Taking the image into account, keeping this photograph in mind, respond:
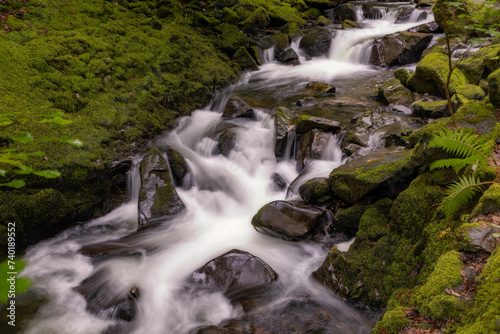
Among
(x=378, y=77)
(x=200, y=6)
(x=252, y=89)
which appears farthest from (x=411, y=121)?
(x=200, y=6)

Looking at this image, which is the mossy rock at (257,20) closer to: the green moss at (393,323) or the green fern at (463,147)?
the green fern at (463,147)

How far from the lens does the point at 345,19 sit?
18.2 m

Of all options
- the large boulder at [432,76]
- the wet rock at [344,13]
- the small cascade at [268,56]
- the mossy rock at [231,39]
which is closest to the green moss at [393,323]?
the large boulder at [432,76]

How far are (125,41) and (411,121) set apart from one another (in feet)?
28.7

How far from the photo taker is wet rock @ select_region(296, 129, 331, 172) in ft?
24.4

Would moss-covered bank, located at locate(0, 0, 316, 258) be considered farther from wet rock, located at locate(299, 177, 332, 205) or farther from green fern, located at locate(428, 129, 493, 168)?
green fern, located at locate(428, 129, 493, 168)

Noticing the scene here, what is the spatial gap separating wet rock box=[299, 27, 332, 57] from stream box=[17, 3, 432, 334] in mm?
5150

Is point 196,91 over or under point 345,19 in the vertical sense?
under

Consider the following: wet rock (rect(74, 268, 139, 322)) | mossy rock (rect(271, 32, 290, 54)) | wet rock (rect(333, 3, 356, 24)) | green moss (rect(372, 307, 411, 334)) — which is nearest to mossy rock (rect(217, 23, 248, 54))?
mossy rock (rect(271, 32, 290, 54))

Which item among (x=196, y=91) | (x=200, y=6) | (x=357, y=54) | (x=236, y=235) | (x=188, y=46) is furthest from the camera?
(x=200, y=6)

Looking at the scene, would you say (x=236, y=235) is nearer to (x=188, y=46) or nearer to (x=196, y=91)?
(x=196, y=91)

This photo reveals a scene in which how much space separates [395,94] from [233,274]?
24.8 ft

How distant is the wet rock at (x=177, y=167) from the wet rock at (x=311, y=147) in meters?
2.73

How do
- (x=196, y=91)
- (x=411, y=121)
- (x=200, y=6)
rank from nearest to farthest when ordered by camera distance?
(x=411, y=121), (x=196, y=91), (x=200, y=6)
